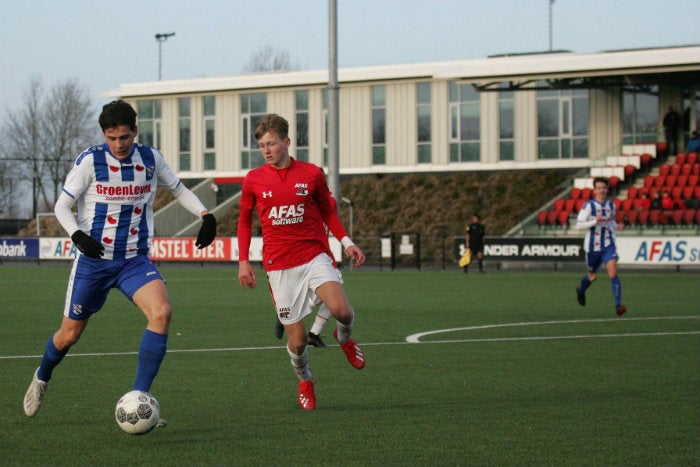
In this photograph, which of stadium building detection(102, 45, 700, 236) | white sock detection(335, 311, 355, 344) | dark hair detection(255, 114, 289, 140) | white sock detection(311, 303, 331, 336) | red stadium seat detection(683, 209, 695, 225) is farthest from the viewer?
stadium building detection(102, 45, 700, 236)

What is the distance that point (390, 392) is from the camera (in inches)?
372

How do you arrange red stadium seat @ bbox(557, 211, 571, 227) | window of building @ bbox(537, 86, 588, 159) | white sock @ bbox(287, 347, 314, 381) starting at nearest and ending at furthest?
white sock @ bbox(287, 347, 314, 381), red stadium seat @ bbox(557, 211, 571, 227), window of building @ bbox(537, 86, 588, 159)

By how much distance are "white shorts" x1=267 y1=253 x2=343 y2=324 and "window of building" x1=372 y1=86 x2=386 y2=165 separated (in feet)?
139

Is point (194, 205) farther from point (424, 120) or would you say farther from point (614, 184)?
point (424, 120)

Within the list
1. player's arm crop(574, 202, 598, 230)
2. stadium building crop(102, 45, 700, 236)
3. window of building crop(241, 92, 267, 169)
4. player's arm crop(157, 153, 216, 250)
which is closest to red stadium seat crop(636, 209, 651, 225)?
stadium building crop(102, 45, 700, 236)

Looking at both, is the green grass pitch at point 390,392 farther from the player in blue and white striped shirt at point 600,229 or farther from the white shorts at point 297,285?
the player in blue and white striped shirt at point 600,229

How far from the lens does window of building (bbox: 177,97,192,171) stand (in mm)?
55844

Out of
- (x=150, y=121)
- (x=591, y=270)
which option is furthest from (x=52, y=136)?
(x=591, y=270)

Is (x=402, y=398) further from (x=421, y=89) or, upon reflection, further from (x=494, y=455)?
(x=421, y=89)

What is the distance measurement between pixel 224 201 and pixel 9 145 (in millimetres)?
30087

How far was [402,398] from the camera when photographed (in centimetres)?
910

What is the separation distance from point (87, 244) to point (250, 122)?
46.9m

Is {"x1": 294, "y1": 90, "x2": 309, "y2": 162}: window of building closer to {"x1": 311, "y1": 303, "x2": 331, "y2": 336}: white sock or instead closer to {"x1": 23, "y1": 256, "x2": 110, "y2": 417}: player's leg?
{"x1": 311, "y1": 303, "x2": 331, "y2": 336}: white sock

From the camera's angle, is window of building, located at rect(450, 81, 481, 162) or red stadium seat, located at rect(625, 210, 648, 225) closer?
red stadium seat, located at rect(625, 210, 648, 225)
